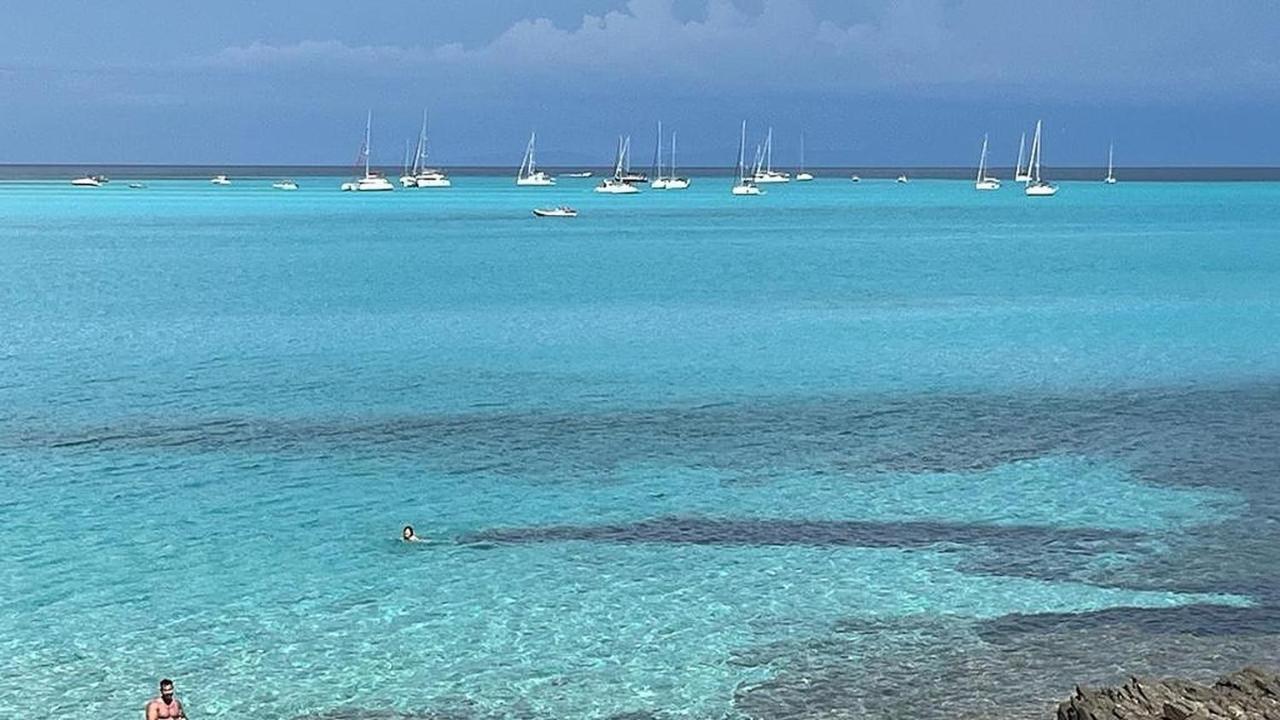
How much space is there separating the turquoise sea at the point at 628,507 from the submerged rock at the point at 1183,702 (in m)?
3.85

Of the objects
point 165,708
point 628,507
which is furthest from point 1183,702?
point 628,507

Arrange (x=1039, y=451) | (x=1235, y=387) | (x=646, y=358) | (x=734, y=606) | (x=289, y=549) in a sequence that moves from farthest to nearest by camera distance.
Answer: (x=646, y=358) < (x=1235, y=387) < (x=1039, y=451) < (x=289, y=549) < (x=734, y=606)

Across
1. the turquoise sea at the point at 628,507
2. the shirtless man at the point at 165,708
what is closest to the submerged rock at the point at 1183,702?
the turquoise sea at the point at 628,507

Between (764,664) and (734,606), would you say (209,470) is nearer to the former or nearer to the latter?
(734,606)

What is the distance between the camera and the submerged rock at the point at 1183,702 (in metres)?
16.5

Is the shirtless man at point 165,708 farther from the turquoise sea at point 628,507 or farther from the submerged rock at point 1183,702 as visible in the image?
the submerged rock at point 1183,702

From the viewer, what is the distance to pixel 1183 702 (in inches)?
658

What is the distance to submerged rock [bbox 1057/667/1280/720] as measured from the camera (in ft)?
54.0

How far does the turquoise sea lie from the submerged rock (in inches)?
152

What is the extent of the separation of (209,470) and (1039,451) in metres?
18.9

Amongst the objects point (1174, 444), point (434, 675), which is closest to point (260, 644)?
point (434, 675)

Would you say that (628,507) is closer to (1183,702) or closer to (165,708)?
(165,708)

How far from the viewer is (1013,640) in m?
23.5

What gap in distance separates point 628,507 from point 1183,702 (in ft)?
53.5
